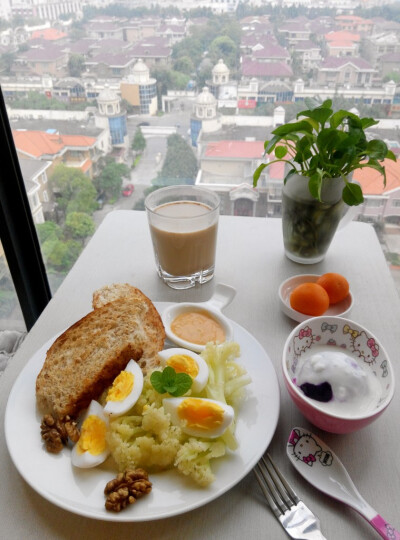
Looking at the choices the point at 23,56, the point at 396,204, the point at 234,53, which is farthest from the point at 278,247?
the point at 23,56

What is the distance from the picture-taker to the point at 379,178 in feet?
5.54

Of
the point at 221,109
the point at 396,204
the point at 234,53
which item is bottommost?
the point at 396,204

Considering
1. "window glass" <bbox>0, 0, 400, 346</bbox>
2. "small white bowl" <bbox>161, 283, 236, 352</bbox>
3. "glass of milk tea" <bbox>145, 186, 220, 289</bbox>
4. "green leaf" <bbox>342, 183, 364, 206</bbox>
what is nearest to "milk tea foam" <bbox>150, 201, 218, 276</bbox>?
"glass of milk tea" <bbox>145, 186, 220, 289</bbox>

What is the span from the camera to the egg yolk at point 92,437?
0.74 meters

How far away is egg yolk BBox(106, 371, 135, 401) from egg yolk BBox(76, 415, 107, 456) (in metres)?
0.05

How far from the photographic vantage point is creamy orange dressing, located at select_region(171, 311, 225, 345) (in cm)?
100

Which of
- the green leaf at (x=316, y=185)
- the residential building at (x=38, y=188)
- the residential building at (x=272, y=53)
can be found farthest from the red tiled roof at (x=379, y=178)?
the residential building at (x=38, y=188)

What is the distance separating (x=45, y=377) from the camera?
86 centimetres

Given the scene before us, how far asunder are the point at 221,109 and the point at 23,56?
856 millimetres

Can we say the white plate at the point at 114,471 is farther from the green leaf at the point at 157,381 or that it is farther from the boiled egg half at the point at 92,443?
the green leaf at the point at 157,381

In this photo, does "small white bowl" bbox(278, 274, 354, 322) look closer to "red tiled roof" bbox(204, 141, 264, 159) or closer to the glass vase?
the glass vase

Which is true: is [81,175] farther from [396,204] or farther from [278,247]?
[396,204]

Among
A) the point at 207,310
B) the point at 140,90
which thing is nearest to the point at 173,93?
the point at 140,90

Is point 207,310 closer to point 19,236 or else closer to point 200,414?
point 200,414
